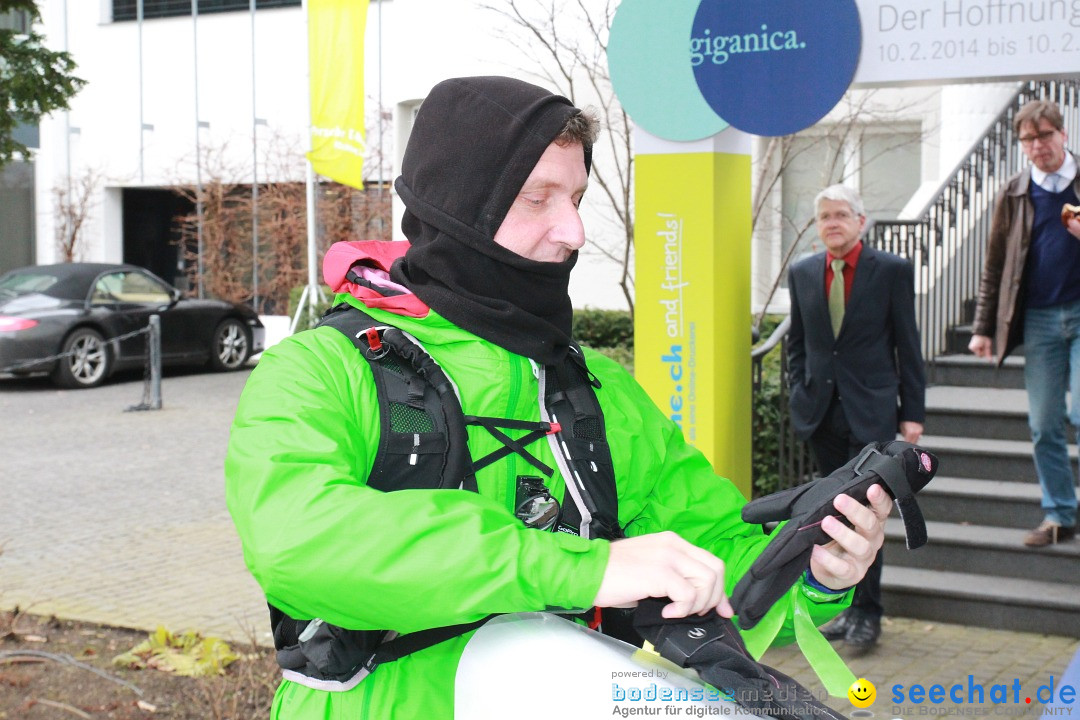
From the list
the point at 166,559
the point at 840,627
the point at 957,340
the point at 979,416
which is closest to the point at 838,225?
the point at 840,627

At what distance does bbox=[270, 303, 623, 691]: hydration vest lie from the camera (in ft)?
6.27

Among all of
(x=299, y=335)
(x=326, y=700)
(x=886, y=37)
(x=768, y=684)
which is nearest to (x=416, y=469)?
(x=299, y=335)

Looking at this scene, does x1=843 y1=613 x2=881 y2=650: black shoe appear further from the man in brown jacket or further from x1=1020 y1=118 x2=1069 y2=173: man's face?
x1=1020 y1=118 x2=1069 y2=173: man's face

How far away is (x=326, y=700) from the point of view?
1999 millimetres

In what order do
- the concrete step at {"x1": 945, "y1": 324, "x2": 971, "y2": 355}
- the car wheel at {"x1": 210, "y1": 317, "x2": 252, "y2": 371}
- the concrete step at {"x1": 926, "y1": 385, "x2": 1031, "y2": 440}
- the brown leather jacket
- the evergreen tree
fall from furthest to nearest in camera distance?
1. the car wheel at {"x1": 210, "y1": 317, "x2": 252, "y2": 371}
2. the concrete step at {"x1": 945, "y1": 324, "x2": 971, "y2": 355}
3. the concrete step at {"x1": 926, "y1": 385, "x2": 1031, "y2": 440}
4. the brown leather jacket
5. the evergreen tree

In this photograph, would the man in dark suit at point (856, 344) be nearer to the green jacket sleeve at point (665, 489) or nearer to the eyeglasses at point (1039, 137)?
the eyeglasses at point (1039, 137)

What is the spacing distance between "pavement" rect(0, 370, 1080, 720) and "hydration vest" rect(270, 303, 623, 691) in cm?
65

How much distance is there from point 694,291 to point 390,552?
448cm

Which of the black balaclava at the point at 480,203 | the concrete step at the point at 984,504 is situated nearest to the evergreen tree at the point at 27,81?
the black balaclava at the point at 480,203

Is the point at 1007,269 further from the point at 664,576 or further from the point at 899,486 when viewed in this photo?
the point at 664,576

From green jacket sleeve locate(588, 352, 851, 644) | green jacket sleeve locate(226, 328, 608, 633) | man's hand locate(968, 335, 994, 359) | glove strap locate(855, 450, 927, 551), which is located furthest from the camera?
man's hand locate(968, 335, 994, 359)

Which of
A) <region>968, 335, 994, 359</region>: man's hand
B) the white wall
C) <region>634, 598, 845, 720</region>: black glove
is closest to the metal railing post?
the white wall

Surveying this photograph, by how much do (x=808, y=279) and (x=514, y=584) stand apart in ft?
16.8

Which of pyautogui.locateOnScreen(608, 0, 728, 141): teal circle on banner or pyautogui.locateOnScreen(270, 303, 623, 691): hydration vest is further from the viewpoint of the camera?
pyautogui.locateOnScreen(608, 0, 728, 141): teal circle on banner
